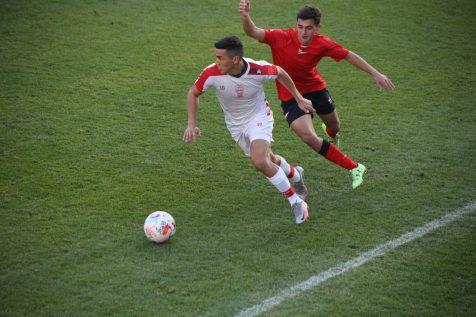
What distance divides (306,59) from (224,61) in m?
1.35

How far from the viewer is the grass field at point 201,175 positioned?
567 cm

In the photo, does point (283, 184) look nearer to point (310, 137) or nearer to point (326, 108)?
point (310, 137)

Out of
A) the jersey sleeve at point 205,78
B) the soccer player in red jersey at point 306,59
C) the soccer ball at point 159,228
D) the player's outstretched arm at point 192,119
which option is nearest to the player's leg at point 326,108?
the soccer player in red jersey at point 306,59

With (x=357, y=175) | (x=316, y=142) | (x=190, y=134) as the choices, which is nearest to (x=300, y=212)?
(x=316, y=142)

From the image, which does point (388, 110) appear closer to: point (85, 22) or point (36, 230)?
point (36, 230)

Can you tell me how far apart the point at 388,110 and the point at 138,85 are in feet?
13.3

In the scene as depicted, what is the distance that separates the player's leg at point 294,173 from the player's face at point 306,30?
141 centimetres

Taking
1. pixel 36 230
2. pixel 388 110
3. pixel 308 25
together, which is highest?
pixel 308 25

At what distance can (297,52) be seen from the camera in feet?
24.5

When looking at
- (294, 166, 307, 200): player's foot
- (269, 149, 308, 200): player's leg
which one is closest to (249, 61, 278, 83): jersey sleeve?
(269, 149, 308, 200): player's leg

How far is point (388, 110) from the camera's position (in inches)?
381

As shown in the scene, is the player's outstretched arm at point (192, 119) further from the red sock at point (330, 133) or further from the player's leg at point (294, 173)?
the red sock at point (330, 133)

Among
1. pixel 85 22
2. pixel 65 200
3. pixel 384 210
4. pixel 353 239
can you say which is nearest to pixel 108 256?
pixel 65 200

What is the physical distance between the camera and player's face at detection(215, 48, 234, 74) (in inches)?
257
